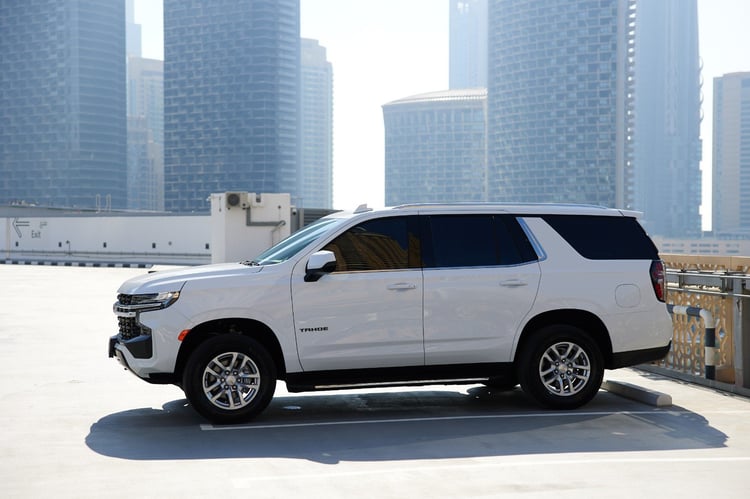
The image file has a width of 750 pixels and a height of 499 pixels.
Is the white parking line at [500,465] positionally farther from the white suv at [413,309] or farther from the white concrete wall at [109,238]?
the white concrete wall at [109,238]

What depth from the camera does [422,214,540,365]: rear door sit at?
834cm

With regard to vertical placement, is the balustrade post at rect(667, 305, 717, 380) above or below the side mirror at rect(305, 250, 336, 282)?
below

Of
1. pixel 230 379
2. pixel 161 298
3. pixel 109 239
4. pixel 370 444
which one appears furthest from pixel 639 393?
pixel 109 239

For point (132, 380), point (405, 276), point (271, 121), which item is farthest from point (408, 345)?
point (271, 121)

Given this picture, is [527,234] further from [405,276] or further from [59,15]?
[59,15]

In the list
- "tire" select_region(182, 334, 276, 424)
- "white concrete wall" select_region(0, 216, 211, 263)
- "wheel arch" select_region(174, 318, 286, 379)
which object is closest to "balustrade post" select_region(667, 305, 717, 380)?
"wheel arch" select_region(174, 318, 286, 379)

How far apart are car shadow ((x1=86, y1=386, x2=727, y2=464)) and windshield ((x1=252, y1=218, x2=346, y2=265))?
4.78 ft

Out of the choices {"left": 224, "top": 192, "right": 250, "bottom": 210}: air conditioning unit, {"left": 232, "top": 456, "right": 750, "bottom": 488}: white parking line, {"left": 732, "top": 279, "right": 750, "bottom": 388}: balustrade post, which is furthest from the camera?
{"left": 224, "top": 192, "right": 250, "bottom": 210}: air conditioning unit

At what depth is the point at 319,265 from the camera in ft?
25.9

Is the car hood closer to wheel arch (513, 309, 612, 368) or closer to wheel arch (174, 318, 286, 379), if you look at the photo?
wheel arch (174, 318, 286, 379)

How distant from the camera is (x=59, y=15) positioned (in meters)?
177

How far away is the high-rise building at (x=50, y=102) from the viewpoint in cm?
17825

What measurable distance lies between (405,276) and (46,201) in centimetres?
18571

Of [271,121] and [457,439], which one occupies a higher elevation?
[271,121]
